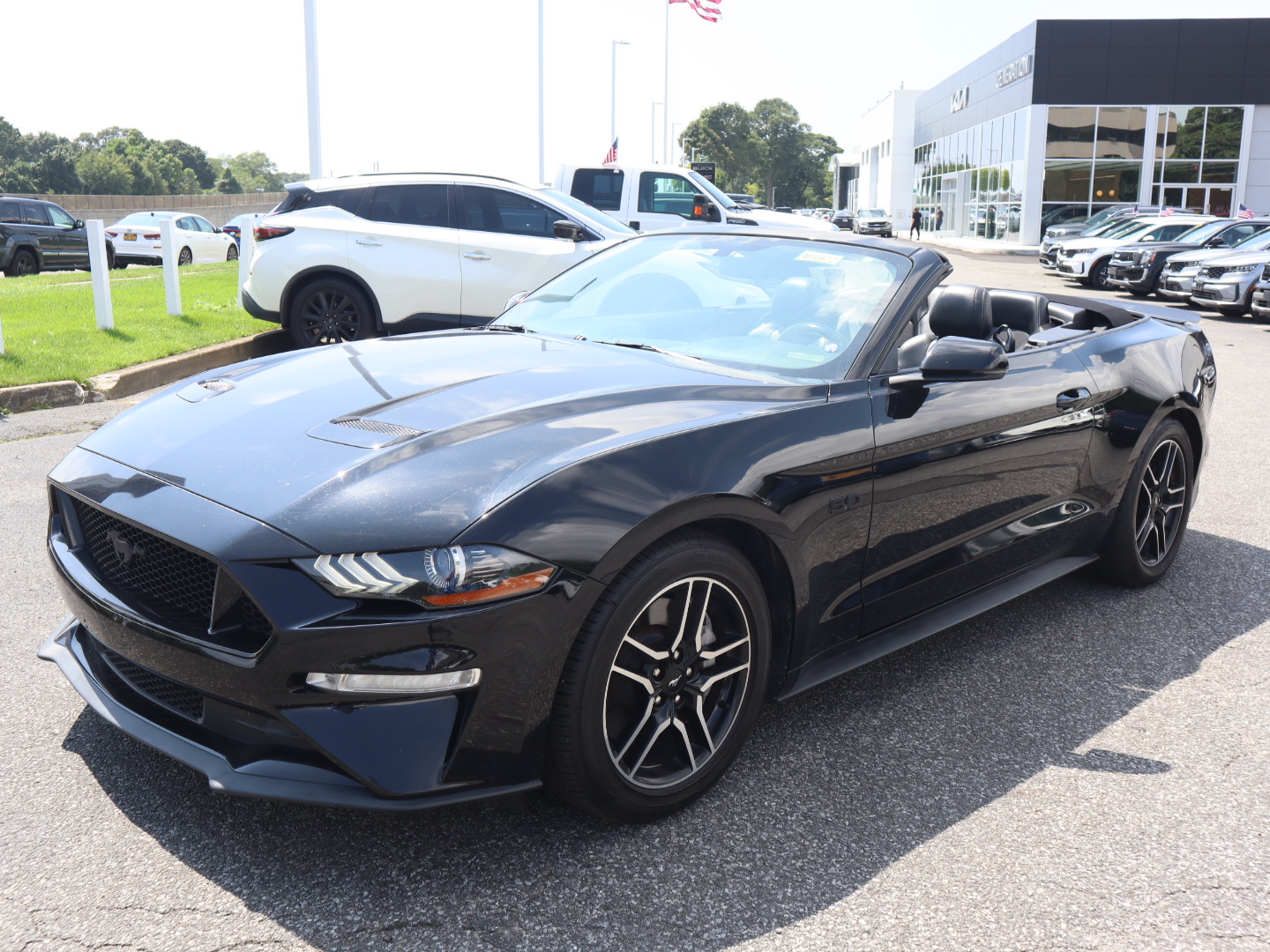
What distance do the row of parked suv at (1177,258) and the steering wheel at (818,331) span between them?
15.6 metres

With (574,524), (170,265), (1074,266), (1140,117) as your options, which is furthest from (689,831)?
(1140,117)

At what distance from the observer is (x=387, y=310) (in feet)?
33.2

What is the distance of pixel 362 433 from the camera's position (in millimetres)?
2742

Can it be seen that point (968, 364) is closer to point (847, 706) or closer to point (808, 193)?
point (847, 706)

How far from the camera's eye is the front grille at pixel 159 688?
2496mm

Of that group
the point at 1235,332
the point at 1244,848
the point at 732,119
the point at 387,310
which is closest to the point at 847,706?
the point at 1244,848

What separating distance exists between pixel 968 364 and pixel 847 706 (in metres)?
1.13

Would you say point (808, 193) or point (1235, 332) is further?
point (808, 193)

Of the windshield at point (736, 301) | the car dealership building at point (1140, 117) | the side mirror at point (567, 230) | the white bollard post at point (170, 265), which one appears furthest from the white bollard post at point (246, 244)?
the car dealership building at point (1140, 117)

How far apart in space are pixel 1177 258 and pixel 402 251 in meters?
15.8

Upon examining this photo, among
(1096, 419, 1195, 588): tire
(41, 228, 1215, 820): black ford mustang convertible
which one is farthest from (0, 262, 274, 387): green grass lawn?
(1096, 419, 1195, 588): tire

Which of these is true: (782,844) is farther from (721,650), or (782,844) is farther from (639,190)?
(639,190)

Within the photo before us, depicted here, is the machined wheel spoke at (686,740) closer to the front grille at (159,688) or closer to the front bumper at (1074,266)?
the front grille at (159,688)

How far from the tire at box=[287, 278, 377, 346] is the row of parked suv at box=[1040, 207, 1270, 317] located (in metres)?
13.3
